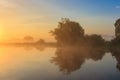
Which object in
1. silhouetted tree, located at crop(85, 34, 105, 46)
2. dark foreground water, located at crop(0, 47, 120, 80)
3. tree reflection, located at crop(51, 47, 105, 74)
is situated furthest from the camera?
silhouetted tree, located at crop(85, 34, 105, 46)

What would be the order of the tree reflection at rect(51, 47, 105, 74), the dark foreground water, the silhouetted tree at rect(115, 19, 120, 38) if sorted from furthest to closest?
1. the silhouetted tree at rect(115, 19, 120, 38)
2. the tree reflection at rect(51, 47, 105, 74)
3. the dark foreground water

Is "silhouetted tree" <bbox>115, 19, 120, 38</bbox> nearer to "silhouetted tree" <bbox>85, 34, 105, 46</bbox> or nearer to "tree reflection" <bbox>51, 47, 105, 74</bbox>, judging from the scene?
"silhouetted tree" <bbox>85, 34, 105, 46</bbox>

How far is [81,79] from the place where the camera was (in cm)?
1973

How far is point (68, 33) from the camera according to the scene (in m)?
82.2

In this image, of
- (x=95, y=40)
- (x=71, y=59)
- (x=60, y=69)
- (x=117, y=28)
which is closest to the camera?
(x=60, y=69)

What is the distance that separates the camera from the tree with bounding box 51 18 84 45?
3226 inches

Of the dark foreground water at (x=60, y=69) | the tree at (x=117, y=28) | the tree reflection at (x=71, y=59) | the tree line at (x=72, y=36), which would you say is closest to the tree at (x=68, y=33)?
the tree line at (x=72, y=36)

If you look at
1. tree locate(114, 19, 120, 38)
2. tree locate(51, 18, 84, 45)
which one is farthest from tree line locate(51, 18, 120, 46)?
tree locate(114, 19, 120, 38)

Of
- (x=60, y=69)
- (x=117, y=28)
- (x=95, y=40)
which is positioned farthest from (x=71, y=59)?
(x=95, y=40)

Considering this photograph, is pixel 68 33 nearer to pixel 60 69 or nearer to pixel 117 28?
pixel 117 28

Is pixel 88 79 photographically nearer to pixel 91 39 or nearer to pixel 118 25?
pixel 118 25

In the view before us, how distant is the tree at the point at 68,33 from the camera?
81.9 metres

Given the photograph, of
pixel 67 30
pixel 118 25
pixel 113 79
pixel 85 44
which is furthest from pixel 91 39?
pixel 113 79

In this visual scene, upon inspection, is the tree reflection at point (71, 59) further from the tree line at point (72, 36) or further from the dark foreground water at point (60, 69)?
the tree line at point (72, 36)
